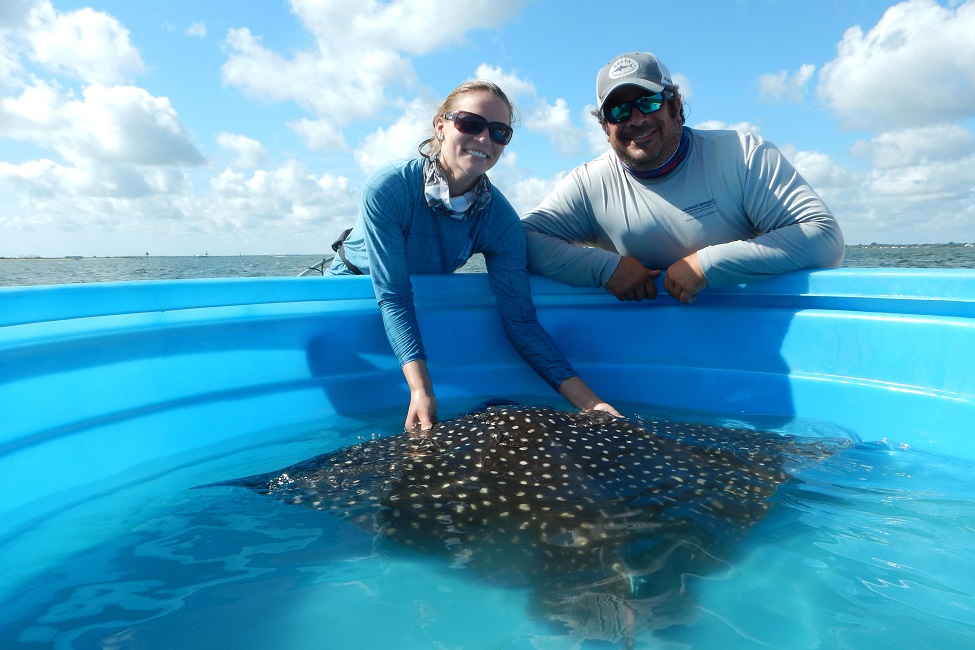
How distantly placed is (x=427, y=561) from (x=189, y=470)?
5.00ft

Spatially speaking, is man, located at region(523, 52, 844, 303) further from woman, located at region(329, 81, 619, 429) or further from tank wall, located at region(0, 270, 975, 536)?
woman, located at region(329, 81, 619, 429)

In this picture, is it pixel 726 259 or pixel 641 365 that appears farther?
pixel 641 365

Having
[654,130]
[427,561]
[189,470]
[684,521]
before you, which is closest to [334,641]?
[427,561]

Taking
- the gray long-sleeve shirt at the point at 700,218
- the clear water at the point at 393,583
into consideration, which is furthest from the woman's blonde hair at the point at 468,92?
the clear water at the point at 393,583

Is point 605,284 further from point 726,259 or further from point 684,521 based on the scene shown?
point 684,521

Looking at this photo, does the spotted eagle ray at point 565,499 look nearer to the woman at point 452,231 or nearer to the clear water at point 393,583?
the clear water at point 393,583

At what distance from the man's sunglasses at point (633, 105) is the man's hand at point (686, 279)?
0.96 m

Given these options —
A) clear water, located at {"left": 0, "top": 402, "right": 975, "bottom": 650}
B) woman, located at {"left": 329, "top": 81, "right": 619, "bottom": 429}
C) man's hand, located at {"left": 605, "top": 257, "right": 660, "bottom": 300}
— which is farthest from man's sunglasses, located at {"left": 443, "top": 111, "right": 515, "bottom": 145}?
clear water, located at {"left": 0, "top": 402, "right": 975, "bottom": 650}

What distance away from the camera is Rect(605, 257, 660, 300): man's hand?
12.8 ft

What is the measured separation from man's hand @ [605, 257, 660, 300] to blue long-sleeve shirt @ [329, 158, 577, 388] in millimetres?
576

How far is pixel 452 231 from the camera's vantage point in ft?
12.1

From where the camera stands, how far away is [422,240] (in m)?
3.71

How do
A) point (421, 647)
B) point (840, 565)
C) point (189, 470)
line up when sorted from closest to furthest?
1. point (421, 647)
2. point (840, 565)
3. point (189, 470)

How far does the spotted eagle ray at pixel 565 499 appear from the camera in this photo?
1.87m
